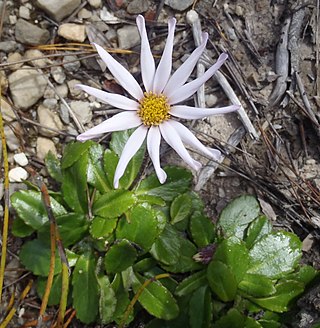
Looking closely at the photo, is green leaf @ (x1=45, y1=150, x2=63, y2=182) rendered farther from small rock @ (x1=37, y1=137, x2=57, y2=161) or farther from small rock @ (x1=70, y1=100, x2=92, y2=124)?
small rock @ (x1=70, y1=100, x2=92, y2=124)

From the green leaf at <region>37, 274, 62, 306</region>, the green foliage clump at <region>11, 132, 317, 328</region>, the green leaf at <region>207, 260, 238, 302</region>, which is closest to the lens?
the green leaf at <region>207, 260, 238, 302</region>

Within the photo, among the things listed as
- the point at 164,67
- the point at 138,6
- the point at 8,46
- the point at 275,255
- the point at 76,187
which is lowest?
the point at 275,255

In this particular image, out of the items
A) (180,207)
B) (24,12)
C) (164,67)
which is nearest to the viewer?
(164,67)

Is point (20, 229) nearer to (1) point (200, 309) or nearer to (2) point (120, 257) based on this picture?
(2) point (120, 257)

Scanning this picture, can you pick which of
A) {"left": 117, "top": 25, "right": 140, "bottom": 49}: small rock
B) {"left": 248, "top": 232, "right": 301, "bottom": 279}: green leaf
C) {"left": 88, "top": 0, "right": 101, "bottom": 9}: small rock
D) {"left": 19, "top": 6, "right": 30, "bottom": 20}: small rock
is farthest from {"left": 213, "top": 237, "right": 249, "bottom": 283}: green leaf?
{"left": 19, "top": 6, "right": 30, "bottom": 20}: small rock

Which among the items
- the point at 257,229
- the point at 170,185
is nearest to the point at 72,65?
the point at 170,185

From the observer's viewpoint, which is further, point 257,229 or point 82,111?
point 82,111

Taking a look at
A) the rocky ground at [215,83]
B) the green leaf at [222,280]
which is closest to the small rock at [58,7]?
the rocky ground at [215,83]

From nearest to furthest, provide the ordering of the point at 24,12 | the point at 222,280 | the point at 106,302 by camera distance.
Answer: the point at 222,280, the point at 106,302, the point at 24,12
